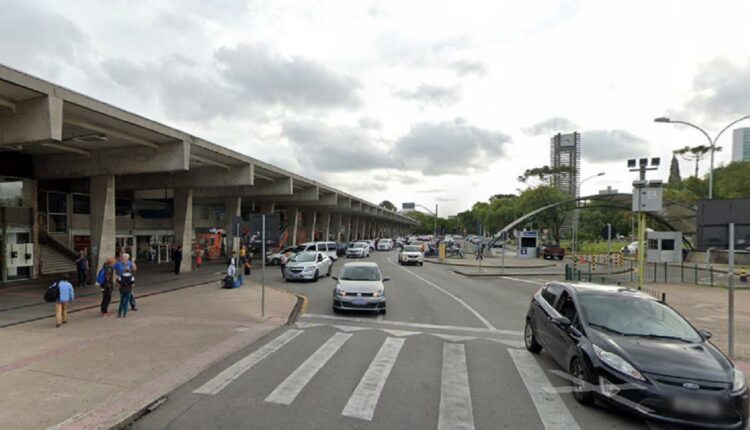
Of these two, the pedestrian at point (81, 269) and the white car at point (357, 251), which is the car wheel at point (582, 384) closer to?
the pedestrian at point (81, 269)

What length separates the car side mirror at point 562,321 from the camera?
20.6 ft

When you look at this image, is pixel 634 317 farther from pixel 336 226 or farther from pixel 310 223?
pixel 336 226

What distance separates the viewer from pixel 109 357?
7.47 meters

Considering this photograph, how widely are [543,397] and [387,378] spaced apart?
2341mm

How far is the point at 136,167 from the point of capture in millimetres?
19594

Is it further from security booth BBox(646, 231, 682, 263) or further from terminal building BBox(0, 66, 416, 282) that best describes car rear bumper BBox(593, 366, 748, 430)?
security booth BBox(646, 231, 682, 263)

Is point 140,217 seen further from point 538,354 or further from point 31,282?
point 538,354

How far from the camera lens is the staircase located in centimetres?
2255

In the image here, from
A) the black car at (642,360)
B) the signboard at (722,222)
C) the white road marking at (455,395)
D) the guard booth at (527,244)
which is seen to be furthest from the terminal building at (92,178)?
the guard booth at (527,244)

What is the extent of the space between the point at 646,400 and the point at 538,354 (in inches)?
138

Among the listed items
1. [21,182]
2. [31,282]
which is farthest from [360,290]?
[21,182]

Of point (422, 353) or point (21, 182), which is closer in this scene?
point (422, 353)

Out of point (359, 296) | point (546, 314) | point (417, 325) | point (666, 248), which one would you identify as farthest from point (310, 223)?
point (546, 314)

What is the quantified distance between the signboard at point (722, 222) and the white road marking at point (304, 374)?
25.4ft
